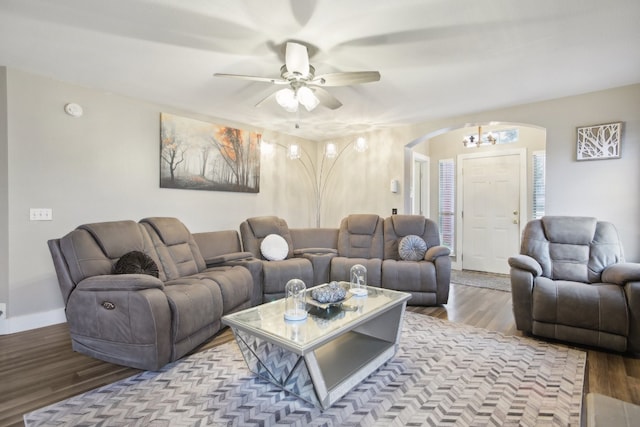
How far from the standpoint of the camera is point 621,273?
101 inches

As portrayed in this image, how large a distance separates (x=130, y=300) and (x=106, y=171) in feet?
6.32

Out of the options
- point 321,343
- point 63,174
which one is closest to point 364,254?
point 321,343

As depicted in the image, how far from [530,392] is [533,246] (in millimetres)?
1720

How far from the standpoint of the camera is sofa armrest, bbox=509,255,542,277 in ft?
9.34

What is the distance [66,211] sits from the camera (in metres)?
3.18

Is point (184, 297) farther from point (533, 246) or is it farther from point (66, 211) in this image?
point (533, 246)

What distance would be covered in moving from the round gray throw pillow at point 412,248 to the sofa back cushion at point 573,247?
3.62ft

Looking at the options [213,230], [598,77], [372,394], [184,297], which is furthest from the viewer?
[213,230]

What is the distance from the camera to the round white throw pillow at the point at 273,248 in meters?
4.07

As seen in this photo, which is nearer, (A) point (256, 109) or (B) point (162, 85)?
(B) point (162, 85)

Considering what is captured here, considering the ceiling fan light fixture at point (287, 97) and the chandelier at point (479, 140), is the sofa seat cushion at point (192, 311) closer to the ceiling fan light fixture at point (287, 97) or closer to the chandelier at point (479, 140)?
the ceiling fan light fixture at point (287, 97)

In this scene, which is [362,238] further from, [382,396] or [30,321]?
[30,321]

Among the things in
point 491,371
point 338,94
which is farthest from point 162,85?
point 491,371

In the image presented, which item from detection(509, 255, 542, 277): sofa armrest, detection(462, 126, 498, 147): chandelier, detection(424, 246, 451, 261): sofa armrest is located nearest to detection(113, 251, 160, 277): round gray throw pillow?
detection(424, 246, 451, 261): sofa armrest
